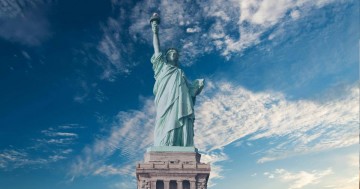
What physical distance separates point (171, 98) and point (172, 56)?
5.43m

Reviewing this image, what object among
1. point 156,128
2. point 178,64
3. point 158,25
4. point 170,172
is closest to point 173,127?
point 156,128

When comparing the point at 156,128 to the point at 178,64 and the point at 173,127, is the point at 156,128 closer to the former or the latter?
the point at 173,127

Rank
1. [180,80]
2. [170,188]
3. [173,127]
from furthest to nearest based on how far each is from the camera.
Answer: [180,80] < [173,127] < [170,188]

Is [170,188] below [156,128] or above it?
below

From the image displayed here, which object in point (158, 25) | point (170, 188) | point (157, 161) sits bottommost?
point (170, 188)

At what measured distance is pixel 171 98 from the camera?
43125mm

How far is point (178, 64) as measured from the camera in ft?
153

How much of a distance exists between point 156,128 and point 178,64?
8.36 m

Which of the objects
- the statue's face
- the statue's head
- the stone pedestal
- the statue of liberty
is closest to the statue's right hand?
the statue of liberty

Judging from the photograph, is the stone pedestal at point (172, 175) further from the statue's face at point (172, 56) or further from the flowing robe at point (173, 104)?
the statue's face at point (172, 56)

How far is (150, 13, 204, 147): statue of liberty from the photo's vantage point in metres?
41.2

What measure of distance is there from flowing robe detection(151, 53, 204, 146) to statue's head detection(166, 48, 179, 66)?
1010 mm

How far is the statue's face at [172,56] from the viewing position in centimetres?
4603

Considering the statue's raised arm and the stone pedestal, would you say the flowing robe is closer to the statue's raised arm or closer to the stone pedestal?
the statue's raised arm
